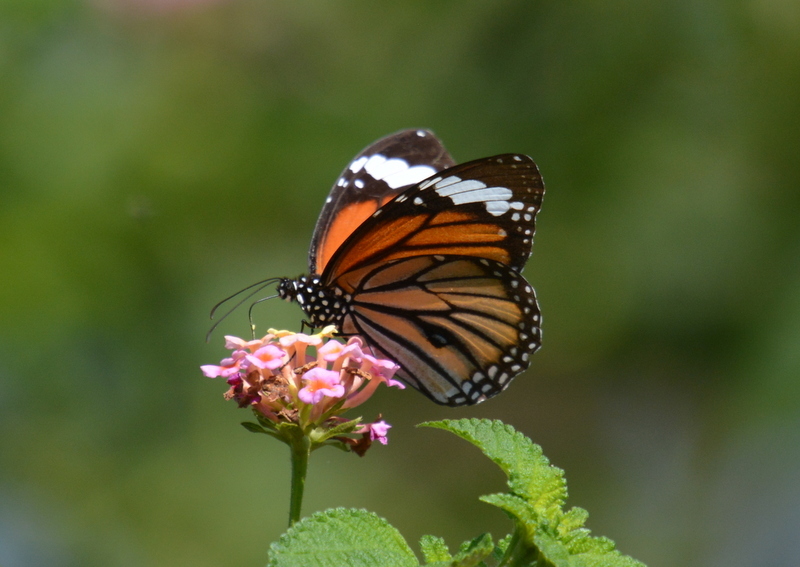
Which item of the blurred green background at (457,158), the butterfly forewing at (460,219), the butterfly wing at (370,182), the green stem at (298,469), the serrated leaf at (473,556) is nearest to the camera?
the serrated leaf at (473,556)

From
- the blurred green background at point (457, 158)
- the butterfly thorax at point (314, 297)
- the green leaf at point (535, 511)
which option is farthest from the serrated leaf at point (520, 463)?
the blurred green background at point (457, 158)

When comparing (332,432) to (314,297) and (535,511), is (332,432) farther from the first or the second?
(314,297)

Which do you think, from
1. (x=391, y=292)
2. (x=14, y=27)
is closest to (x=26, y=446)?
(x=14, y=27)

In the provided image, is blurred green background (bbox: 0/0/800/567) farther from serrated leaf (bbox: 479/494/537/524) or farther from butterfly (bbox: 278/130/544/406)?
serrated leaf (bbox: 479/494/537/524)

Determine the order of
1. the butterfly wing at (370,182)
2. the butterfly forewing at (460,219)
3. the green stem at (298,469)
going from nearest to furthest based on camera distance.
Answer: the green stem at (298,469) → the butterfly forewing at (460,219) → the butterfly wing at (370,182)

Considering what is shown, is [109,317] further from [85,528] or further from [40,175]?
[85,528]

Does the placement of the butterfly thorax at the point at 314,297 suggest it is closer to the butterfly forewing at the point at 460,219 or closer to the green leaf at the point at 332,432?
the butterfly forewing at the point at 460,219
